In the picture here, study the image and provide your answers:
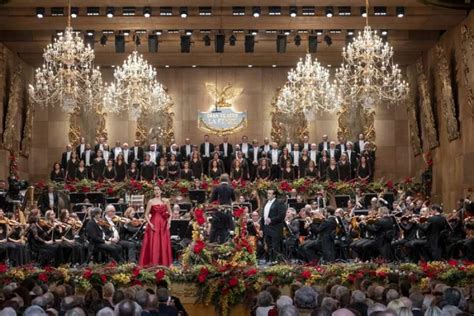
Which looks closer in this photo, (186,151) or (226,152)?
(186,151)

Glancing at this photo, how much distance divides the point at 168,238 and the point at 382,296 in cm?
707

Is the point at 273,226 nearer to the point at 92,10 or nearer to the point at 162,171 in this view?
the point at 162,171

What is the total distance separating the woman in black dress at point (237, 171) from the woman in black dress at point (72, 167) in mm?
4073

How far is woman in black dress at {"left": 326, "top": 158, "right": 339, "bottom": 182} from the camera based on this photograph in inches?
930

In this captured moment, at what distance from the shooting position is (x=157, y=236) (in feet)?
52.1

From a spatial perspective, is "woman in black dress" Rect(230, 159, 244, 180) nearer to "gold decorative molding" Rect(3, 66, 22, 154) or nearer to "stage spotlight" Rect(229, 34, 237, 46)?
"stage spotlight" Rect(229, 34, 237, 46)

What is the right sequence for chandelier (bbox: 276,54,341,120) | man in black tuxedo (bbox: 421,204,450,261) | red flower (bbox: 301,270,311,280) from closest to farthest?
red flower (bbox: 301,270,311,280)
man in black tuxedo (bbox: 421,204,450,261)
chandelier (bbox: 276,54,341,120)

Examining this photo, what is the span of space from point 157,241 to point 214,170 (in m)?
8.32

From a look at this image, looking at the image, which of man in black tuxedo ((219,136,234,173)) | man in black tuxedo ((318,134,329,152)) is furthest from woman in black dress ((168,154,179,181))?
man in black tuxedo ((318,134,329,152))

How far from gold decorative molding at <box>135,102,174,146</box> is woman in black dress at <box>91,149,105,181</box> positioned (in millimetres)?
3900

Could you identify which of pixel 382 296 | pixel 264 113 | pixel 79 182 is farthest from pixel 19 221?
pixel 264 113

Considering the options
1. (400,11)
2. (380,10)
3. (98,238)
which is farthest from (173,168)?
(98,238)

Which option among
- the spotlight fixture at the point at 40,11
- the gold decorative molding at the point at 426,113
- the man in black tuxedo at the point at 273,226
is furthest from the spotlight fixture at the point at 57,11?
the gold decorative molding at the point at 426,113

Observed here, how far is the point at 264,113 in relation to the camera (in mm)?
28906
